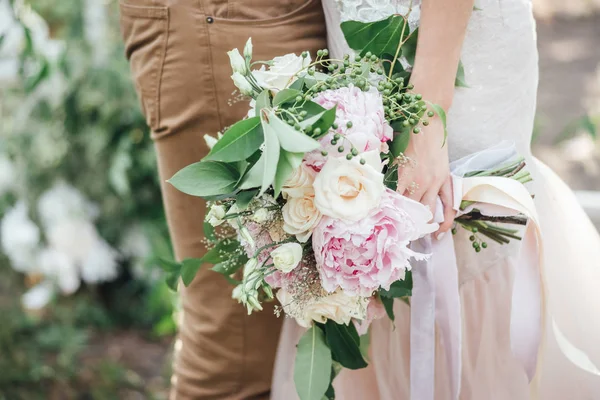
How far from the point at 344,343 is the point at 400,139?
0.33 m

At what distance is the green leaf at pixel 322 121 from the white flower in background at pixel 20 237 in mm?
1621

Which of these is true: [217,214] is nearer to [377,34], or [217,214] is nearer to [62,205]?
[377,34]

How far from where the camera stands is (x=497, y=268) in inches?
47.2

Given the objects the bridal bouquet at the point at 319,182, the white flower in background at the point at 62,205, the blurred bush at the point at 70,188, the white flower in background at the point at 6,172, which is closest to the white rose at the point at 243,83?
the bridal bouquet at the point at 319,182

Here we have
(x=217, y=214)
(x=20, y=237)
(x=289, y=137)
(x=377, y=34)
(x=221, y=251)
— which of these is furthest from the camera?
(x=20, y=237)

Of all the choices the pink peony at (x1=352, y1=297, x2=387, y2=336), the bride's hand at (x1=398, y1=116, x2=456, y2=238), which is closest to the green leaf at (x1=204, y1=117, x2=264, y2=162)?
the bride's hand at (x1=398, y1=116, x2=456, y2=238)

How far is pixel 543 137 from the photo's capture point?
3.17 meters

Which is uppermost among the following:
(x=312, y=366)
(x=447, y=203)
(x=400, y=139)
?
(x=400, y=139)

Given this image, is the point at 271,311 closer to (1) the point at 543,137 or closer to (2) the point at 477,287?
(2) the point at 477,287

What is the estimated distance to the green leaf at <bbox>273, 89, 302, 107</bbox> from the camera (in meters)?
0.88

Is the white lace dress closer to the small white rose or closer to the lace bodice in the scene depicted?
the lace bodice

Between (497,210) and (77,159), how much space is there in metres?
1.59

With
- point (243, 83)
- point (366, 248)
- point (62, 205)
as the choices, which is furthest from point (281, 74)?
point (62, 205)

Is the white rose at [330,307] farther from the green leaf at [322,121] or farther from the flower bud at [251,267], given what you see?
the green leaf at [322,121]
